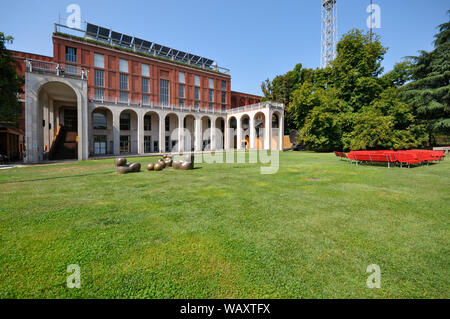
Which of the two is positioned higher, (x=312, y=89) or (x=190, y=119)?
(x=312, y=89)

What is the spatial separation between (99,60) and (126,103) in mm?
9933

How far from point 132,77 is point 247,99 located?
97.8 ft

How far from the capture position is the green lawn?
2363 mm

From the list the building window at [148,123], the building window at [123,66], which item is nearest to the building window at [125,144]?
the building window at [148,123]

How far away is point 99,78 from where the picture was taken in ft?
107

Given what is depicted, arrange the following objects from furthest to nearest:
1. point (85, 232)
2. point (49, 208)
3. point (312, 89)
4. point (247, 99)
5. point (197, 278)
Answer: point (247, 99) < point (312, 89) < point (49, 208) < point (85, 232) < point (197, 278)

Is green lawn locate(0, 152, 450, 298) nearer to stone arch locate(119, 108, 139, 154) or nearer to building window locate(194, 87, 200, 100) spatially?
stone arch locate(119, 108, 139, 154)

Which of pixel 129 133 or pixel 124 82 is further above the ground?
pixel 124 82

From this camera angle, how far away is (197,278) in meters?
2.51

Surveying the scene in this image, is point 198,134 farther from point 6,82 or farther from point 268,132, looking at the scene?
point 6,82

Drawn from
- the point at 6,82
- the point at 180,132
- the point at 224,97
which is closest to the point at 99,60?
the point at 180,132

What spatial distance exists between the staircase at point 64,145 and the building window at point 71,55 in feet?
34.6
